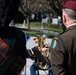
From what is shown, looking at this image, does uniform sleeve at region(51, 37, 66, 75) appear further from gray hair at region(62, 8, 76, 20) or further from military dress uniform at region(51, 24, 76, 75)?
gray hair at region(62, 8, 76, 20)

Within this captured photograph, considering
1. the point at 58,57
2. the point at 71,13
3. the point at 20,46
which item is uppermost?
the point at 71,13

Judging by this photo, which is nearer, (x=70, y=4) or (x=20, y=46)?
(x=20, y=46)

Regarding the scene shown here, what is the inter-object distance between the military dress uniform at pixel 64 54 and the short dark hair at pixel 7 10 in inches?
16.2

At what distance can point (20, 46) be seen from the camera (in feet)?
8.31

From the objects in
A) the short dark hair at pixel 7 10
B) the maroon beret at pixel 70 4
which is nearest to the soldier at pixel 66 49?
the maroon beret at pixel 70 4

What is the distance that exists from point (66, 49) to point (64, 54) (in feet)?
0.14

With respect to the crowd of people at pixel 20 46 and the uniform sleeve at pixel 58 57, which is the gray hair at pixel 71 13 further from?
the uniform sleeve at pixel 58 57

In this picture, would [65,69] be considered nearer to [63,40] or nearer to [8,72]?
[63,40]

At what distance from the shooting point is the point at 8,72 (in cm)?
247

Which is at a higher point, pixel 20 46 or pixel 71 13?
pixel 71 13

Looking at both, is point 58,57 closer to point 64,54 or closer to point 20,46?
point 64,54

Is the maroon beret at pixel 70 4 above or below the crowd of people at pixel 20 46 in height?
above

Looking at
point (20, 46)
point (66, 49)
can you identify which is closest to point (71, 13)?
point (66, 49)

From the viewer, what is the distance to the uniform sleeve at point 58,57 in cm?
254
